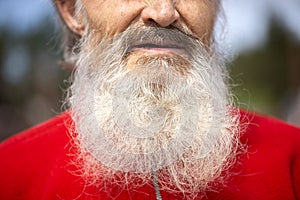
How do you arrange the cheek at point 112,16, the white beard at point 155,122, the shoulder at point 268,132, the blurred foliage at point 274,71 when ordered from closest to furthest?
the white beard at point 155,122 → the cheek at point 112,16 → the shoulder at point 268,132 → the blurred foliage at point 274,71

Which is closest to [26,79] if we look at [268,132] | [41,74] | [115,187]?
[41,74]

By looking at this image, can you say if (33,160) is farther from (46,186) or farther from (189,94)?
(189,94)

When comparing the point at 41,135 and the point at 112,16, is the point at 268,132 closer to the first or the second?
the point at 112,16

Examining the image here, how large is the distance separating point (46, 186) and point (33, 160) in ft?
0.47

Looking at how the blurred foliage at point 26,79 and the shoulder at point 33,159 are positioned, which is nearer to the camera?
the shoulder at point 33,159

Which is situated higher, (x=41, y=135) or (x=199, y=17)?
(x=199, y=17)

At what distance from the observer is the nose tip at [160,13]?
72.6 inches

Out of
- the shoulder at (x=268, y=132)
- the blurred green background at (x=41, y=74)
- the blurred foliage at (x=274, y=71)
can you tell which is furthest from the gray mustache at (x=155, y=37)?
the blurred foliage at (x=274, y=71)

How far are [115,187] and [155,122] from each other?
0.25 meters

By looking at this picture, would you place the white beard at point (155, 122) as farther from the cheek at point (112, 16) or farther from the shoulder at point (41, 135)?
the shoulder at point (41, 135)

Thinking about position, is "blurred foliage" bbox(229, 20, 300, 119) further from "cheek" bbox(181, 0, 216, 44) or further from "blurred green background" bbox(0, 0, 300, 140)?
"cheek" bbox(181, 0, 216, 44)

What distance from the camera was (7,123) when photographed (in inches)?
365

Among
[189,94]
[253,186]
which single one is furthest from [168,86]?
[253,186]

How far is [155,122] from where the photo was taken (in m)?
1.82
